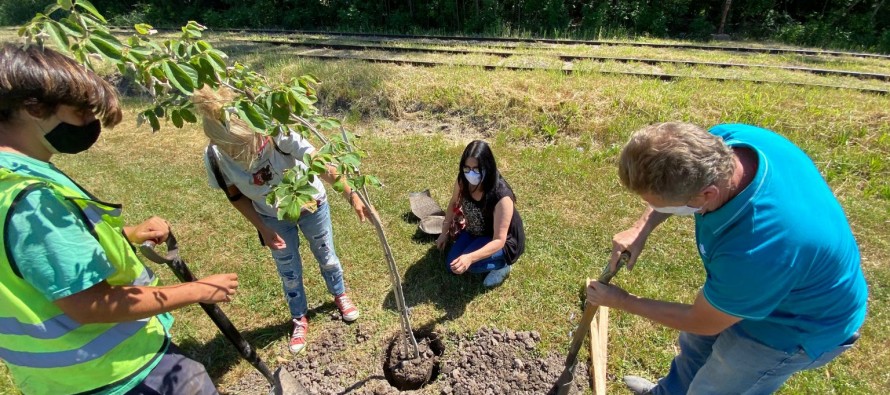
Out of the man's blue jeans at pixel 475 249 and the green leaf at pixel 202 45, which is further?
the man's blue jeans at pixel 475 249

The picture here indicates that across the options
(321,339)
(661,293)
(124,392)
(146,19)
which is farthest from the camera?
(146,19)

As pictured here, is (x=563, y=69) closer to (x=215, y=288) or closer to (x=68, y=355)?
(x=215, y=288)

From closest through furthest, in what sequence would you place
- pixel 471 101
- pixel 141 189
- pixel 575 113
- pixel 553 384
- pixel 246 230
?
1. pixel 553 384
2. pixel 246 230
3. pixel 141 189
4. pixel 575 113
5. pixel 471 101

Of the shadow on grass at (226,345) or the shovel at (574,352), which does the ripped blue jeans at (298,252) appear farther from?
the shovel at (574,352)

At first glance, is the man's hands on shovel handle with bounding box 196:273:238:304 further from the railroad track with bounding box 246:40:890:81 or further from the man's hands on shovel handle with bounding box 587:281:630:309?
the railroad track with bounding box 246:40:890:81

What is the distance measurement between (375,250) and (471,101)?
3.62 metres

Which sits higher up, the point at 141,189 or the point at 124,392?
the point at 124,392

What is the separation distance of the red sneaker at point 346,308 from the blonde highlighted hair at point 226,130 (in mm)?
1536

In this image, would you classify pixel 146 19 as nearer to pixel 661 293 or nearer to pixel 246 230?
pixel 246 230

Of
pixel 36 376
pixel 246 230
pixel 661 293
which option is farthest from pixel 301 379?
pixel 661 293

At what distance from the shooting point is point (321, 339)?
3.54 meters

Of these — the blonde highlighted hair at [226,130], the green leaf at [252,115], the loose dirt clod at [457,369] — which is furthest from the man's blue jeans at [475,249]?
the green leaf at [252,115]

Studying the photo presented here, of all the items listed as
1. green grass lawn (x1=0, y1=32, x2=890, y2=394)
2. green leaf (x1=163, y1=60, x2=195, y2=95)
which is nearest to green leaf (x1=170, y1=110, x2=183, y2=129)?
green leaf (x1=163, y1=60, x2=195, y2=95)

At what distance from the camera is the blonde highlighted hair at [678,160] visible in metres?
1.54
